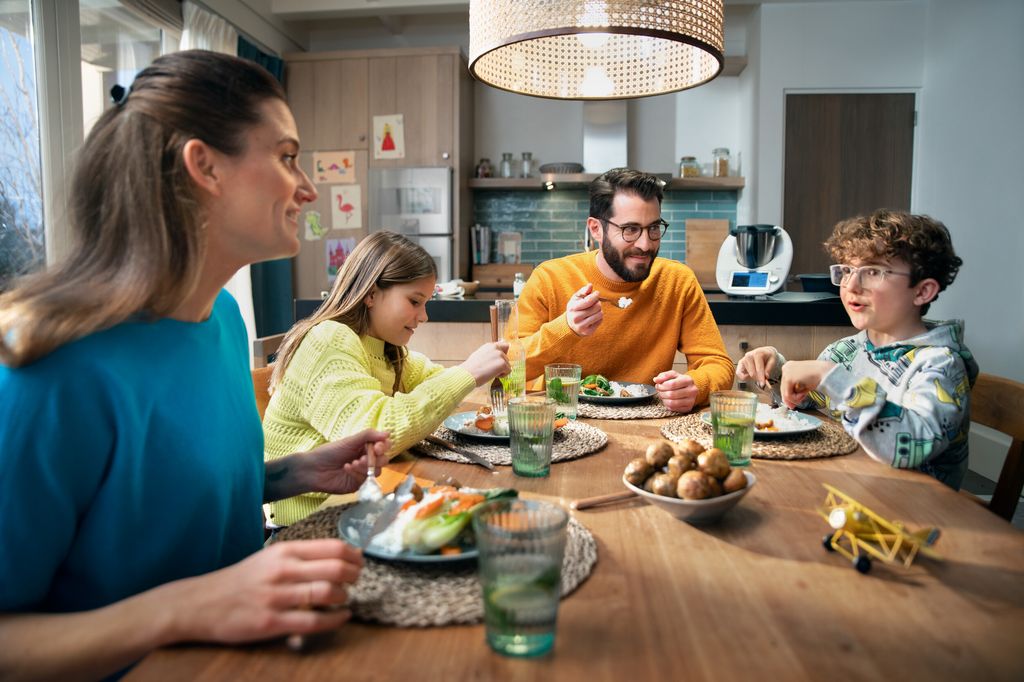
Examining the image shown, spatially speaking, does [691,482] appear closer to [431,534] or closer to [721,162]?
[431,534]

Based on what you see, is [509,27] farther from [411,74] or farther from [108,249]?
[411,74]

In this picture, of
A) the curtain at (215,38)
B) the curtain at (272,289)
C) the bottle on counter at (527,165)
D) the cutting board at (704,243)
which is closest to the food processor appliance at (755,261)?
the cutting board at (704,243)

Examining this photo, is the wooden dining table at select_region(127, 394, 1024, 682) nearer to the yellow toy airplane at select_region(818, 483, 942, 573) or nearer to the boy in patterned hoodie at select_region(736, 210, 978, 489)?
the yellow toy airplane at select_region(818, 483, 942, 573)

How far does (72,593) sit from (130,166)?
49 cm

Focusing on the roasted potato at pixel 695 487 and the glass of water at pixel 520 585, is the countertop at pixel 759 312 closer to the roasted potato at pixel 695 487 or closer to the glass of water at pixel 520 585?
the roasted potato at pixel 695 487

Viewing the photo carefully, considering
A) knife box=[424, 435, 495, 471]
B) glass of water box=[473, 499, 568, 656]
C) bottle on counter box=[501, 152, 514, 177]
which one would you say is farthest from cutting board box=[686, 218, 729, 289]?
glass of water box=[473, 499, 568, 656]

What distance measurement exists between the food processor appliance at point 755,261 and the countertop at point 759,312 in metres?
0.44

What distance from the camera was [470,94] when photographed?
219 inches

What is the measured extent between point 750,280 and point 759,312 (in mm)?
622

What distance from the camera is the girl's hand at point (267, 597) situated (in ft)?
2.10

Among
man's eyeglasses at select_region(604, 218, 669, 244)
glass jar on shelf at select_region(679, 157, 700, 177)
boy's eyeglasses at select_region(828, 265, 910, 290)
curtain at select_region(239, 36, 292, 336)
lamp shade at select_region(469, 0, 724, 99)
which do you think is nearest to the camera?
lamp shade at select_region(469, 0, 724, 99)

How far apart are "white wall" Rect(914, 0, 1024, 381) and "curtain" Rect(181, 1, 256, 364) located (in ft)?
13.8

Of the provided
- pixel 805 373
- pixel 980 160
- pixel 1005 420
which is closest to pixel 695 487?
pixel 805 373

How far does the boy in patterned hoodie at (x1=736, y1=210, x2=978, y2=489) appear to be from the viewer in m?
1.24
